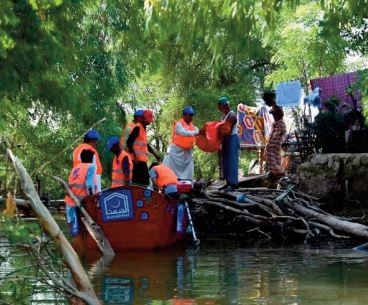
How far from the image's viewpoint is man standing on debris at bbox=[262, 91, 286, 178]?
1658 cm

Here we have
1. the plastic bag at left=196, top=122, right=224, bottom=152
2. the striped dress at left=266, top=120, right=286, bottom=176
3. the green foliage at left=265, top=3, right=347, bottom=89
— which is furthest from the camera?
the green foliage at left=265, top=3, right=347, bottom=89

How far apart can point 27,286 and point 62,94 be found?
11.6 feet

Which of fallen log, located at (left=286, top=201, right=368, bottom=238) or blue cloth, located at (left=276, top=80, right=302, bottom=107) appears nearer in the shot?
fallen log, located at (left=286, top=201, right=368, bottom=238)

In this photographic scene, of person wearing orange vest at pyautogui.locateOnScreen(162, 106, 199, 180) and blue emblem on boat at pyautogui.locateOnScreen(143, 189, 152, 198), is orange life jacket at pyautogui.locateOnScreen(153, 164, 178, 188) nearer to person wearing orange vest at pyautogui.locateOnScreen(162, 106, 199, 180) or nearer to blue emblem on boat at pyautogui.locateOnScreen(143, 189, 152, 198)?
blue emblem on boat at pyautogui.locateOnScreen(143, 189, 152, 198)

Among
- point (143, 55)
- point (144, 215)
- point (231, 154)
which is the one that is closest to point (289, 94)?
point (231, 154)

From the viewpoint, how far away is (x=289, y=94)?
21.3 meters

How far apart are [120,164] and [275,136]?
3.92 meters

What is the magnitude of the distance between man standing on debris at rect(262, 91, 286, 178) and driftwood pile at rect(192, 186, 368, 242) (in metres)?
1.08

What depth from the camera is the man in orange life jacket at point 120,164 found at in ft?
47.1

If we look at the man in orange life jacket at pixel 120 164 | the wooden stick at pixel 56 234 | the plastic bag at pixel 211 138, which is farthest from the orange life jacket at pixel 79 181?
the wooden stick at pixel 56 234

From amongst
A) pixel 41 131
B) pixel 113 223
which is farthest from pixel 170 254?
pixel 41 131

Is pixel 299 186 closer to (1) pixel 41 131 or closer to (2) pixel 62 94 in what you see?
(2) pixel 62 94

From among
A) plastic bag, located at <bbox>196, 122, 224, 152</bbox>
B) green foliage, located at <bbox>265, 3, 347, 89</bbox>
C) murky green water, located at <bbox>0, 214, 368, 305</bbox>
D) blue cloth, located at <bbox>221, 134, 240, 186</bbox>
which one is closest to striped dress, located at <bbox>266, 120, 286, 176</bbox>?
blue cloth, located at <bbox>221, 134, 240, 186</bbox>

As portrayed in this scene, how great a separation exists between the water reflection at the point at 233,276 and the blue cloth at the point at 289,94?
780cm
